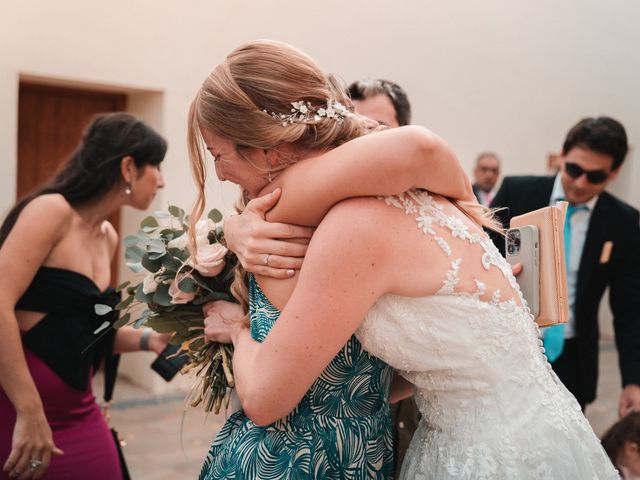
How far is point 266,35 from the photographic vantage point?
8.02 m

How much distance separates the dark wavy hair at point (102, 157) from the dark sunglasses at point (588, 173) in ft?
6.83

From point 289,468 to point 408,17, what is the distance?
8.21m

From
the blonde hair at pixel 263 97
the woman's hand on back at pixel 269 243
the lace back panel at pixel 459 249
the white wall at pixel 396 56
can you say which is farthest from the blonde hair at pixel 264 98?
the white wall at pixel 396 56

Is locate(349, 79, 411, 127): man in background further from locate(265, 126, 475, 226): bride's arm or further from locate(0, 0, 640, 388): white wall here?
locate(0, 0, 640, 388): white wall

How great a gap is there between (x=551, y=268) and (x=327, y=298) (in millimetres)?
789

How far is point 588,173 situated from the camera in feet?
13.2

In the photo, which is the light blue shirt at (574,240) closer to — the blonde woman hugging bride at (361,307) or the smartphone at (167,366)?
the smartphone at (167,366)

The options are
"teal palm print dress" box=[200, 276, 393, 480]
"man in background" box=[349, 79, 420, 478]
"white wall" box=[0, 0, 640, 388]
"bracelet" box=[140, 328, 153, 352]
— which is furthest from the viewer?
"white wall" box=[0, 0, 640, 388]

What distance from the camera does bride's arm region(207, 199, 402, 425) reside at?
166cm

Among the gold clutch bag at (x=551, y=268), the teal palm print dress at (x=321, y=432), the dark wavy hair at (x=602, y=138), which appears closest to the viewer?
the teal palm print dress at (x=321, y=432)

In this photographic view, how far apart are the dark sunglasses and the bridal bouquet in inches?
88.4

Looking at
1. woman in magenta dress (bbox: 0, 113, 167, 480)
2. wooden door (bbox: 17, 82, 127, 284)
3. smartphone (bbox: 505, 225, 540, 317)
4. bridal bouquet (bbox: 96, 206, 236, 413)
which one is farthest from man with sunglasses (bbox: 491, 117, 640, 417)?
wooden door (bbox: 17, 82, 127, 284)

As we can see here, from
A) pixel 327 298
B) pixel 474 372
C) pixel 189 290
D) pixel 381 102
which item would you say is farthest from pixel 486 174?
pixel 327 298

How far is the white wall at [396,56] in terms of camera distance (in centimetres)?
688
